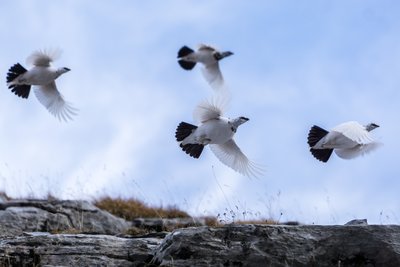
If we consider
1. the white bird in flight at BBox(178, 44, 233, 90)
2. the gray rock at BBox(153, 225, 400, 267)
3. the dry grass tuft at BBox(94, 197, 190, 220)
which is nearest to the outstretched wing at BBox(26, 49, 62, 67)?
the white bird in flight at BBox(178, 44, 233, 90)

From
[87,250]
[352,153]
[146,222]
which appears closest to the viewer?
[87,250]

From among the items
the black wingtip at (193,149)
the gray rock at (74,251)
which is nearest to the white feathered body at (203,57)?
the black wingtip at (193,149)

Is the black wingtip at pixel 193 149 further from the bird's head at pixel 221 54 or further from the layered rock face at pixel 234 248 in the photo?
the bird's head at pixel 221 54

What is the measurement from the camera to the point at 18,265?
32.6 feet

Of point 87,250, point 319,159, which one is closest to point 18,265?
point 87,250

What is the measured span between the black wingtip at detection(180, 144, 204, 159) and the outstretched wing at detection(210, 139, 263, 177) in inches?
11.4

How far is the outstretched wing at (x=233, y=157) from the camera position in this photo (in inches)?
542

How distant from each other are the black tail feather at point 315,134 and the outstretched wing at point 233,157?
94 centimetres

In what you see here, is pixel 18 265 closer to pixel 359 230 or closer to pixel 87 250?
pixel 87 250

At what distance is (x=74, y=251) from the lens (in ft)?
33.0

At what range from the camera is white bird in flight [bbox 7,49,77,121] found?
16609mm

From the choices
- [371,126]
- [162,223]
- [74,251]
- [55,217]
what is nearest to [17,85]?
[55,217]

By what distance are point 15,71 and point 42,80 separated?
0.83m

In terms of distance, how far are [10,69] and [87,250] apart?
7.92 meters
